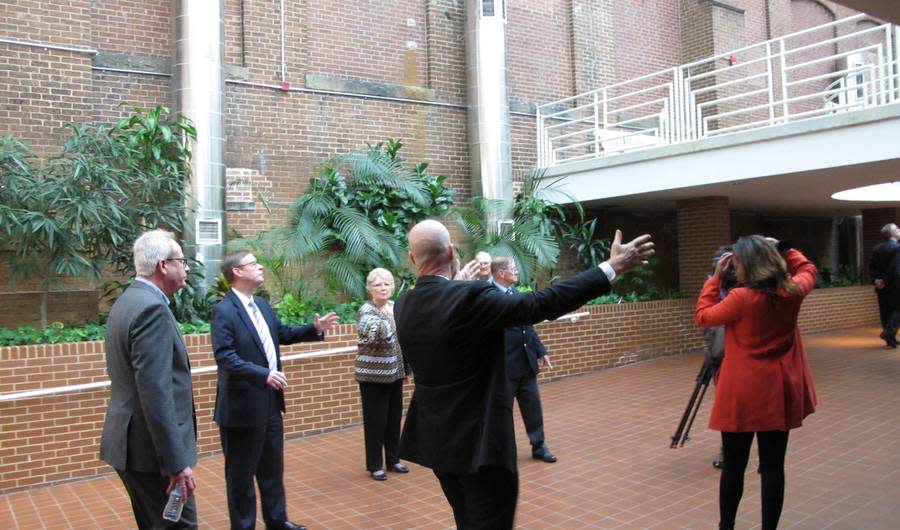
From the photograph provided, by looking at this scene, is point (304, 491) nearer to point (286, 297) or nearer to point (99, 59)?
point (286, 297)

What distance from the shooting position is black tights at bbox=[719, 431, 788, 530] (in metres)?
3.83

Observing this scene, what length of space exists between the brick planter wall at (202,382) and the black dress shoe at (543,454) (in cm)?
256

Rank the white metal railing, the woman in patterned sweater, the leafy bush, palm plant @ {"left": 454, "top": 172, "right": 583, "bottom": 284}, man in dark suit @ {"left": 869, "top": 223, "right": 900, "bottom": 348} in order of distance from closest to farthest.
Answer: the woman in patterned sweater
the white metal railing
palm plant @ {"left": 454, "top": 172, "right": 583, "bottom": 284}
man in dark suit @ {"left": 869, "top": 223, "right": 900, "bottom": 348}
the leafy bush

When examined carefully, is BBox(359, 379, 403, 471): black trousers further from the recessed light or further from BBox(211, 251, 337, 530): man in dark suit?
the recessed light

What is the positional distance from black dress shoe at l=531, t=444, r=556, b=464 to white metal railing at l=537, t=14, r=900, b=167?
5.21 meters

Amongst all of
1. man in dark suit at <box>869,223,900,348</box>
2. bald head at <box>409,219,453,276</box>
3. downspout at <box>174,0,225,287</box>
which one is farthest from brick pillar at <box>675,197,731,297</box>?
bald head at <box>409,219,453,276</box>

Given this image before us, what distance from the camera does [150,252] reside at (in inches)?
125

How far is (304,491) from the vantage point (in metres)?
5.69

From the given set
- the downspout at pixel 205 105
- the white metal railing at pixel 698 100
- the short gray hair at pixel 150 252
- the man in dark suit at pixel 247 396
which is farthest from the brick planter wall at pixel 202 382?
the short gray hair at pixel 150 252

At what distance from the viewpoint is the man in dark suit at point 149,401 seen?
2943 mm

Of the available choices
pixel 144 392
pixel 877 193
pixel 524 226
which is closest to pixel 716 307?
pixel 144 392

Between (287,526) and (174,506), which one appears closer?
(174,506)

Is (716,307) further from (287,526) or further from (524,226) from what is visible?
(524,226)

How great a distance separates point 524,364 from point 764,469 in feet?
7.89
